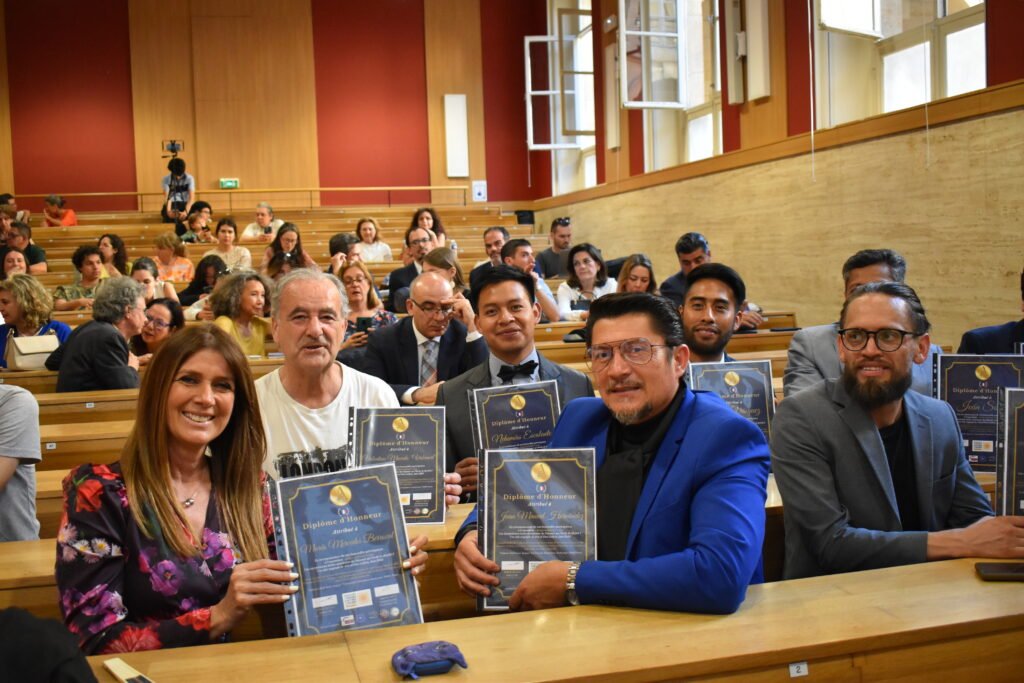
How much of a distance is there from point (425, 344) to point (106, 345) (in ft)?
6.93

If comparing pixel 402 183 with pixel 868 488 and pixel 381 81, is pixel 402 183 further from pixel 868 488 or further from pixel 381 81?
pixel 868 488

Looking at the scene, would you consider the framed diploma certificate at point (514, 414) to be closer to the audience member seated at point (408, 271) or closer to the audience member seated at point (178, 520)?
the audience member seated at point (178, 520)

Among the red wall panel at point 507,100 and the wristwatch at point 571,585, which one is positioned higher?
the red wall panel at point 507,100

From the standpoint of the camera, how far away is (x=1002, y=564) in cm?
215

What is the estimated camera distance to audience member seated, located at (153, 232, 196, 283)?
9977 millimetres

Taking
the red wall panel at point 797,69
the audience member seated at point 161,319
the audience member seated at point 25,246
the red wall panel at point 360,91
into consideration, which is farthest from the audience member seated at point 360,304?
the red wall panel at point 360,91

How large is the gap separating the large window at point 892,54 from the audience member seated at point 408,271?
378 centimetres

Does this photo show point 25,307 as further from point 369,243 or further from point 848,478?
point 369,243

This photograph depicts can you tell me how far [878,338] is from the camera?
2590 millimetres

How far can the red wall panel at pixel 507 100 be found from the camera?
17.8m

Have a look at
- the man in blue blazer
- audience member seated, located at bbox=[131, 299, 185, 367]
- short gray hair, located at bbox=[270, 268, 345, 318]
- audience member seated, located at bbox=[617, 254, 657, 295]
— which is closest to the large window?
audience member seated, located at bbox=[617, 254, 657, 295]

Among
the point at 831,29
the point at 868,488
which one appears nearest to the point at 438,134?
the point at 831,29

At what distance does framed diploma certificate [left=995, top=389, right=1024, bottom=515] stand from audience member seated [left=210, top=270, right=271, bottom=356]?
4.57 m

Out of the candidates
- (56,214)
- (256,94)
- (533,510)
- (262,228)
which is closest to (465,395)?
(533,510)
